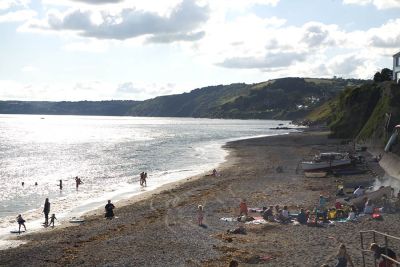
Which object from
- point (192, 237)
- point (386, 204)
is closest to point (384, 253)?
point (192, 237)

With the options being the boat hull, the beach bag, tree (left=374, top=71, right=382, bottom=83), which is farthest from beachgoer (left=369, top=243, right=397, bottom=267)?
tree (left=374, top=71, right=382, bottom=83)

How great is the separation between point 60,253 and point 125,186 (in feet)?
98.2

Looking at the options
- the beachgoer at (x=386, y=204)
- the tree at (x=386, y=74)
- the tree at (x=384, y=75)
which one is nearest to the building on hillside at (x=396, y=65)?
the tree at (x=386, y=74)

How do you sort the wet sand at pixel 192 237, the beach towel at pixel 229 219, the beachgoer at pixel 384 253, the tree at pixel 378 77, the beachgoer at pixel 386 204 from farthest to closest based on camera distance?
the tree at pixel 378 77 → the beach towel at pixel 229 219 → the beachgoer at pixel 386 204 → the wet sand at pixel 192 237 → the beachgoer at pixel 384 253

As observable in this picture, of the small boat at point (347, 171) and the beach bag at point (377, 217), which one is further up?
the beach bag at point (377, 217)

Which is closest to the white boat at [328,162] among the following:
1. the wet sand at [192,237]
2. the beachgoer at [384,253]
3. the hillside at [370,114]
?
the hillside at [370,114]

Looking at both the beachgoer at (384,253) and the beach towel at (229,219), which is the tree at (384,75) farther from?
the beachgoer at (384,253)

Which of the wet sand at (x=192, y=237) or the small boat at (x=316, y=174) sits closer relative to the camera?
the wet sand at (x=192, y=237)

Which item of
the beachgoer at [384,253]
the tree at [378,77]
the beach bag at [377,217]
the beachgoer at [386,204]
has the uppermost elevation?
the tree at [378,77]

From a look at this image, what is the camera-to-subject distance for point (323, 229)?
2650 cm

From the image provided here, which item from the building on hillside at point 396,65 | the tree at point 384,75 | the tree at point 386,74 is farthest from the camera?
the tree at point 384,75

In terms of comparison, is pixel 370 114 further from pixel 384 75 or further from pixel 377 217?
pixel 377 217

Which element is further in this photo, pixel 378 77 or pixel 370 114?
pixel 378 77

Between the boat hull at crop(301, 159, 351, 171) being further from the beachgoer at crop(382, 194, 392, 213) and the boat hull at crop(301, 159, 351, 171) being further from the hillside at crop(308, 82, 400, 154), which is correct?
the beachgoer at crop(382, 194, 392, 213)
